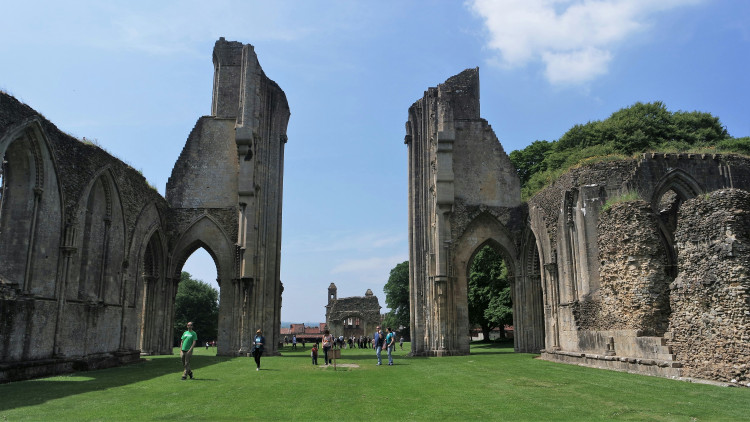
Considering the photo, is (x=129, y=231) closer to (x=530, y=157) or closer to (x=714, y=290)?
(x=714, y=290)

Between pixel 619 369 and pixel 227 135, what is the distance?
19.4 metres

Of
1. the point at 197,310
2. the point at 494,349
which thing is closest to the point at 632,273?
the point at 494,349

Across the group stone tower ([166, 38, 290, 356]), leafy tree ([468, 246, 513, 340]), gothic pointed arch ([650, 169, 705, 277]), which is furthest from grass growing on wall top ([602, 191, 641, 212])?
leafy tree ([468, 246, 513, 340])

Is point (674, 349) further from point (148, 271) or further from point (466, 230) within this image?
point (148, 271)

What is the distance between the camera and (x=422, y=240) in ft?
88.7

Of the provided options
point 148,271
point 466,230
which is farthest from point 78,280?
point 466,230

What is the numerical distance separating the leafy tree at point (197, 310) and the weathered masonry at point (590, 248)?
3268cm

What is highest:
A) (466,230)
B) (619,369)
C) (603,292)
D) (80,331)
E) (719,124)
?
(719,124)

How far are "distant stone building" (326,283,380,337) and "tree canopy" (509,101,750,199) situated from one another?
78.8 feet

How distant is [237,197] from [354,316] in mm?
30781

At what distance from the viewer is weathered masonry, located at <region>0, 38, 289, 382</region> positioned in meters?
13.9

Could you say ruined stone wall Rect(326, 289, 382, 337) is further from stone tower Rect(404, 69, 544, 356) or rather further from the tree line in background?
stone tower Rect(404, 69, 544, 356)

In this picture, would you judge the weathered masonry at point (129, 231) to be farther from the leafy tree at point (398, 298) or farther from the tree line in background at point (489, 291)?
the leafy tree at point (398, 298)

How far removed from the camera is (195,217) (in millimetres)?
25312
